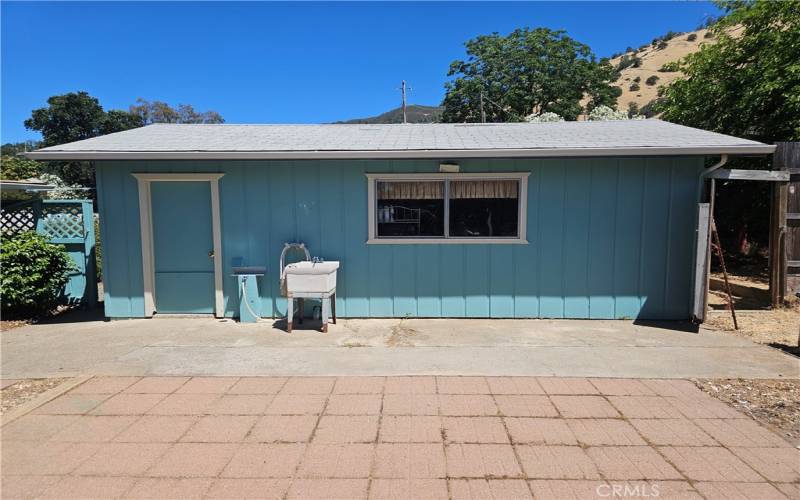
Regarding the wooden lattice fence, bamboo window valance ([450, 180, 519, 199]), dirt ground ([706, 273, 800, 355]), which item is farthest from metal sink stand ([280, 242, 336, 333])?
dirt ground ([706, 273, 800, 355])

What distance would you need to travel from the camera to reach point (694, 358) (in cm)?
482

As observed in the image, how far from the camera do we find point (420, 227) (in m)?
6.46

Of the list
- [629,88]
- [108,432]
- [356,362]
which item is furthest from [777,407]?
[629,88]

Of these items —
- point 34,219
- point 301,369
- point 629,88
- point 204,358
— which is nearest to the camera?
point 301,369

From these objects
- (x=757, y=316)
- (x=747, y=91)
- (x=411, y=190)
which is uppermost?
(x=747, y=91)

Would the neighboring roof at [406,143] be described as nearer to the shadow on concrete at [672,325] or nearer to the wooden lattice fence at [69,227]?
the wooden lattice fence at [69,227]

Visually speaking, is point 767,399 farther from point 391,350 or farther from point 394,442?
point 391,350

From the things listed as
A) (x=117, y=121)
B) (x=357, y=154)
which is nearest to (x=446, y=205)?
(x=357, y=154)

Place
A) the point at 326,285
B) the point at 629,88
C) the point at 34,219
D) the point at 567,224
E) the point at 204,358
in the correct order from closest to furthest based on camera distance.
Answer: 1. the point at 204,358
2. the point at 326,285
3. the point at 567,224
4. the point at 34,219
5. the point at 629,88

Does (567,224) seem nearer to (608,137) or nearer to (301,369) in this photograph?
(608,137)

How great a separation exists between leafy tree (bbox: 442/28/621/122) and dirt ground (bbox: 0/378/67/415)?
88.2 feet

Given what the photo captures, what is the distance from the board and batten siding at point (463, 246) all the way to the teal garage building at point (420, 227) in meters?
0.02

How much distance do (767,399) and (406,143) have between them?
193 inches

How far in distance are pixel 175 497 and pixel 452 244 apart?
15.2 ft
